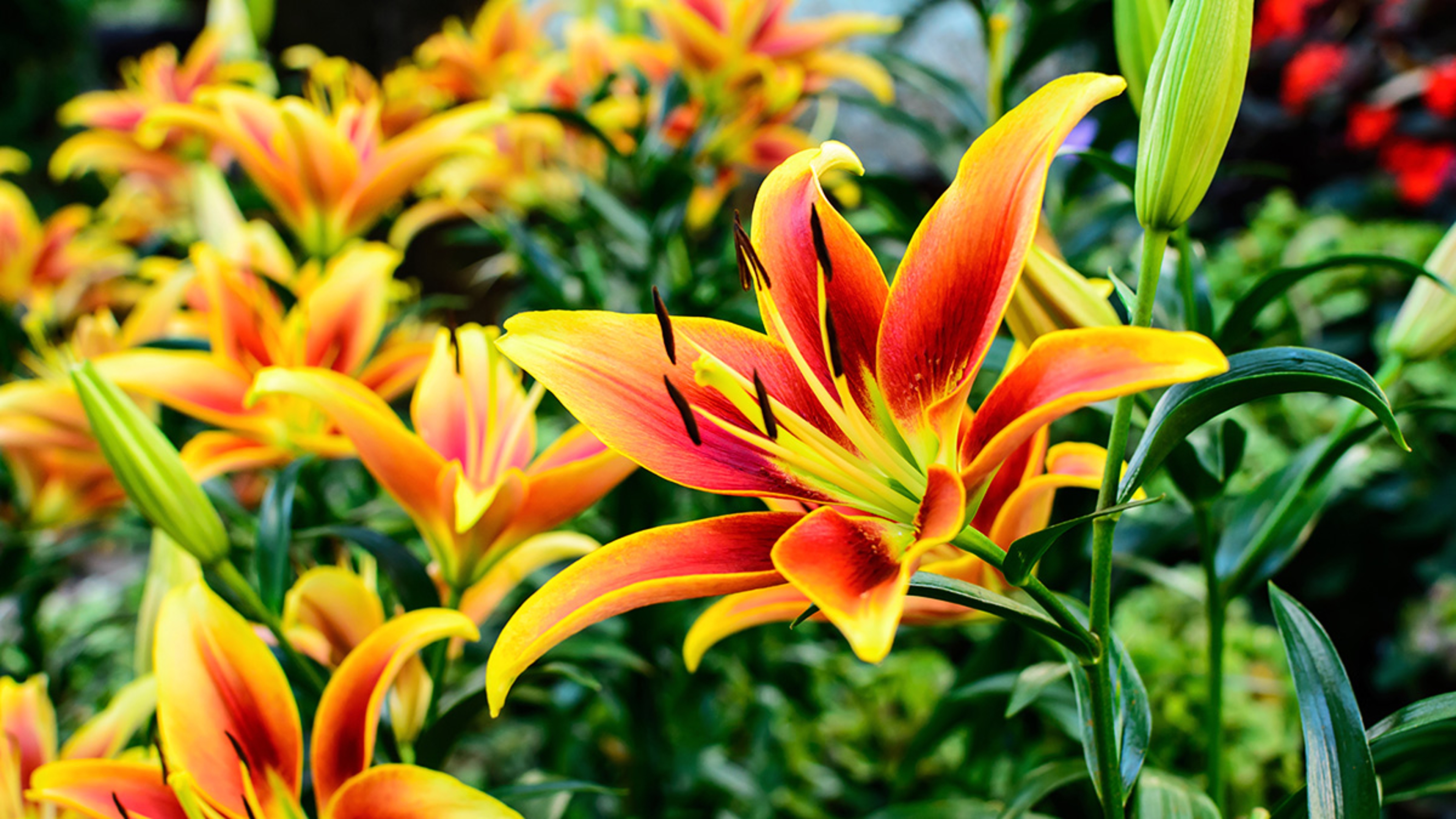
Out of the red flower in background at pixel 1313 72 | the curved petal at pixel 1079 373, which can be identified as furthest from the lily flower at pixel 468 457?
the red flower in background at pixel 1313 72

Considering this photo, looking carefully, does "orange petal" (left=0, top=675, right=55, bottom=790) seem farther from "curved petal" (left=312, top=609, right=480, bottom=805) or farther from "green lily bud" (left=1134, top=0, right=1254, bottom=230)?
"green lily bud" (left=1134, top=0, right=1254, bottom=230)

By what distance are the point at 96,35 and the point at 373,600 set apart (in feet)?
13.9

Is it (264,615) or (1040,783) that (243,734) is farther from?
(1040,783)

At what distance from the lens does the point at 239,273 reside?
0.74 m

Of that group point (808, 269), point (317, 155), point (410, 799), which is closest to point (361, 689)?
point (410, 799)

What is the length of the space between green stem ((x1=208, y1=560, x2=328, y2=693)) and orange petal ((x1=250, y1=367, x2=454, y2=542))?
8 centimetres

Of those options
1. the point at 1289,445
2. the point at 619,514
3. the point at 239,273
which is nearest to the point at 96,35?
the point at 239,273

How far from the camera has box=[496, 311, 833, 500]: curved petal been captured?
12.8 inches

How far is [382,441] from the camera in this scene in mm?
446

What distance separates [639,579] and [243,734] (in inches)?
9.2

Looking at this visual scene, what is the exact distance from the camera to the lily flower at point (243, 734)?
0.39 m

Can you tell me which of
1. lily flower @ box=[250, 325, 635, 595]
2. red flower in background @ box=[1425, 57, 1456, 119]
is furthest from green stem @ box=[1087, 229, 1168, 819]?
red flower in background @ box=[1425, 57, 1456, 119]

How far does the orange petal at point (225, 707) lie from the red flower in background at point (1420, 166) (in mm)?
1953

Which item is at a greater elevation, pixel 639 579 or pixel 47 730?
pixel 639 579
